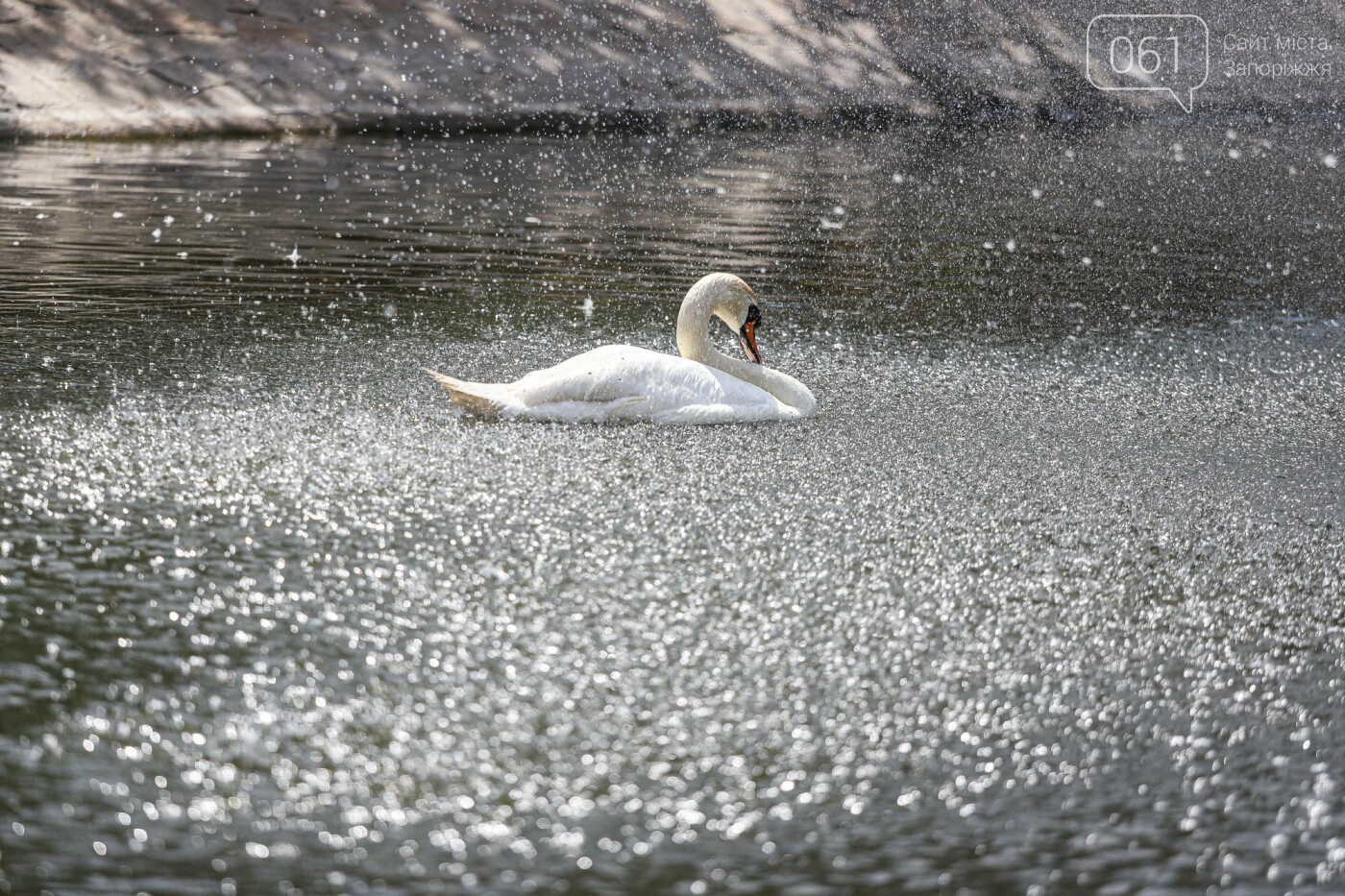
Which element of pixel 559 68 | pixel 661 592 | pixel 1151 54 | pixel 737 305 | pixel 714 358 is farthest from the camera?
pixel 1151 54

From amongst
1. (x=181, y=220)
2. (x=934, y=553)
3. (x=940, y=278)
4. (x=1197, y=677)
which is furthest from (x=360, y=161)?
(x=1197, y=677)

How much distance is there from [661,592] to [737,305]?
2424 millimetres

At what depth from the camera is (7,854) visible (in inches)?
108

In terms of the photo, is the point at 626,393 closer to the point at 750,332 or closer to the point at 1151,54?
the point at 750,332

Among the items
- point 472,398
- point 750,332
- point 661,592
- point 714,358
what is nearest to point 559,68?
point 750,332

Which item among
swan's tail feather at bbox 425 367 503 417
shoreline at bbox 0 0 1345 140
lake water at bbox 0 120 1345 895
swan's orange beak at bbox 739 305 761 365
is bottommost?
lake water at bbox 0 120 1345 895

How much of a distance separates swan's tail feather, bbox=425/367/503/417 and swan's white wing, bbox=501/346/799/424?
5cm

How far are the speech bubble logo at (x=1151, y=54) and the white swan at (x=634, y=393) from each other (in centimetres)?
1677

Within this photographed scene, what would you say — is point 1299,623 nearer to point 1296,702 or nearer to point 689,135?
point 1296,702

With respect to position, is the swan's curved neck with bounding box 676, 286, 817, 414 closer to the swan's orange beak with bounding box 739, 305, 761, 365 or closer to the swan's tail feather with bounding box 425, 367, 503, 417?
the swan's orange beak with bounding box 739, 305, 761, 365

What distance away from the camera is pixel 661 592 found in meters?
4.17

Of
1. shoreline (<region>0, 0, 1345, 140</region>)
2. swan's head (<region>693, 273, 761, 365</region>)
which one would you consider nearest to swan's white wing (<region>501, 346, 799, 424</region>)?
swan's head (<region>693, 273, 761, 365</region>)

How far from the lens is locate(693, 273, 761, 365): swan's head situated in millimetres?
6273

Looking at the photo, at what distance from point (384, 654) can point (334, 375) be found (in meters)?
3.07
